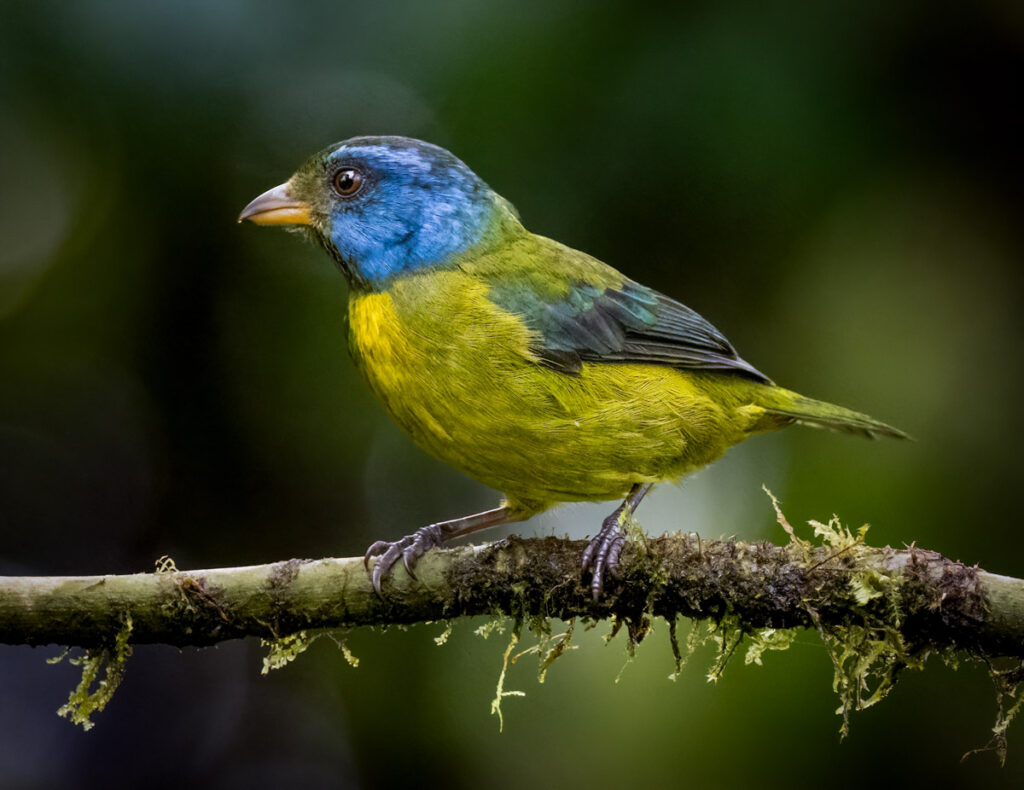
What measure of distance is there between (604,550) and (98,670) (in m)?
1.49

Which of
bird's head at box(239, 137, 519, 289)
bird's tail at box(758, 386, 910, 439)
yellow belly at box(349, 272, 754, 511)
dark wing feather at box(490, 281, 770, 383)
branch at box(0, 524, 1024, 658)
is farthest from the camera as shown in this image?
bird's tail at box(758, 386, 910, 439)

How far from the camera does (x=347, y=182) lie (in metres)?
3.91

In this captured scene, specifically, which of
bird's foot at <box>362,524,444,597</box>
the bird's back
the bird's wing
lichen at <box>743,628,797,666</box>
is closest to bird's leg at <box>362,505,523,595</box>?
bird's foot at <box>362,524,444,597</box>

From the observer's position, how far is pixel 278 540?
4609 mm


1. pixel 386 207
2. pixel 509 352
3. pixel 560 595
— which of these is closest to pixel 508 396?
pixel 509 352

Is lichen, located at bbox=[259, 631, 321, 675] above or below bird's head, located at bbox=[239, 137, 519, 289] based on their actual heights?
below

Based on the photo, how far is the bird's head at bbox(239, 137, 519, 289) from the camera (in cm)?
377

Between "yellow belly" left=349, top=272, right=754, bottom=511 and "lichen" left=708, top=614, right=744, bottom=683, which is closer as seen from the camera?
"lichen" left=708, top=614, right=744, bottom=683

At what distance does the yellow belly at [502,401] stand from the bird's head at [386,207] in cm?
→ 15

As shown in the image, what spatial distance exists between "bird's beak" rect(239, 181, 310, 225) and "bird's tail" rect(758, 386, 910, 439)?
1859 mm

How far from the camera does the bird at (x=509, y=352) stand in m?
3.42

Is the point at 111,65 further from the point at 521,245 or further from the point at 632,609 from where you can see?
the point at 632,609

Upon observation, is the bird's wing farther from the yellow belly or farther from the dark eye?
the dark eye

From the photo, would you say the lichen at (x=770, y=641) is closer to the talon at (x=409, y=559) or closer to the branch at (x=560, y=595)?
the branch at (x=560, y=595)
